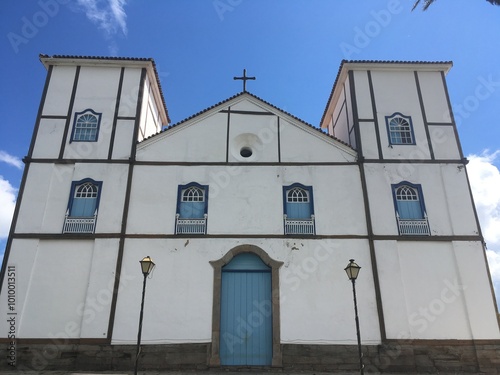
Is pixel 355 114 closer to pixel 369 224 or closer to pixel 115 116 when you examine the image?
pixel 369 224

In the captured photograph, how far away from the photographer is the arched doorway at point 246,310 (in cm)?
1350

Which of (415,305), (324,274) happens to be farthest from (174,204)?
(415,305)

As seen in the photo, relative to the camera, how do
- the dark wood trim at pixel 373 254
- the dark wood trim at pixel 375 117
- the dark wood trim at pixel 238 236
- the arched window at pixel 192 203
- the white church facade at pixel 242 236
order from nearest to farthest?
the white church facade at pixel 242 236 → the dark wood trim at pixel 373 254 → the dark wood trim at pixel 238 236 → the arched window at pixel 192 203 → the dark wood trim at pixel 375 117

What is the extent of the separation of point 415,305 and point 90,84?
15377 millimetres

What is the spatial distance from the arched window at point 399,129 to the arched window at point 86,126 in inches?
→ 468

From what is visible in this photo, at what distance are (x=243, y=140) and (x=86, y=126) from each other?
20.9ft

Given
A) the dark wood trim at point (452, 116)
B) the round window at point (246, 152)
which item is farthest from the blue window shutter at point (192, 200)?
the dark wood trim at point (452, 116)

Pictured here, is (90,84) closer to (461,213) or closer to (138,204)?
(138,204)

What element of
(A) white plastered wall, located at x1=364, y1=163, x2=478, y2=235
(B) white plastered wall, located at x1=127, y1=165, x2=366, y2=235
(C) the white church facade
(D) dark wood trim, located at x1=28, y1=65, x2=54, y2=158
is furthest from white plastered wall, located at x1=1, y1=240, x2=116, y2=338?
(A) white plastered wall, located at x1=364, y1=163, x2=478, y2=235

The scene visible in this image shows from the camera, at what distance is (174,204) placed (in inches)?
602

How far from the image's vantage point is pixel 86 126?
16672 mm

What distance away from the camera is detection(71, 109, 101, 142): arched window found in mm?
16469

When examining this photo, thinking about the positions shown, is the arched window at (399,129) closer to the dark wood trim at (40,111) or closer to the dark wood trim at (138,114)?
the dark wood trim at (138,114)

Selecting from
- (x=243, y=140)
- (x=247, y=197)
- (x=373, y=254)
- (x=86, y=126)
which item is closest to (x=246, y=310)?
(x=247, y=197)
